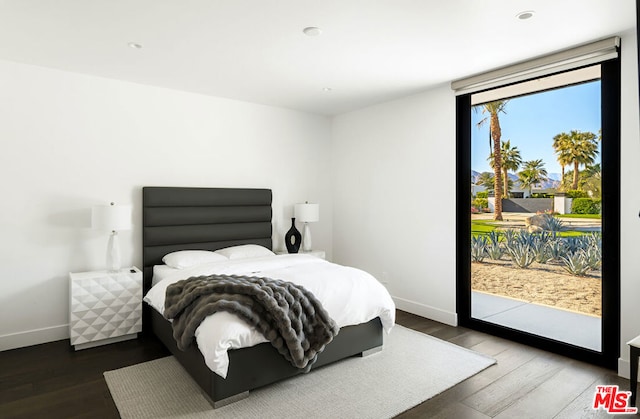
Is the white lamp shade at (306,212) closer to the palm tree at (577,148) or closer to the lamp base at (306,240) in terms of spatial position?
the lamp base at (306,240)

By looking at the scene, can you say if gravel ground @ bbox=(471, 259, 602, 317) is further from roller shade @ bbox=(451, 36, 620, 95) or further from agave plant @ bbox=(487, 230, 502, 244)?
roller shade @ bbox=(451, 36, 620, 95)

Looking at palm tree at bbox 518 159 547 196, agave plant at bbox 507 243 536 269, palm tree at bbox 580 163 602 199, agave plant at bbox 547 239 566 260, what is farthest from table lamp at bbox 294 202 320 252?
palm tree at bbox 580 163 602 199

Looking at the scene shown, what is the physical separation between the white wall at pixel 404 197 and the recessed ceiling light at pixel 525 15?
4.80 ft

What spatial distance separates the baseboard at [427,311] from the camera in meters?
3.99

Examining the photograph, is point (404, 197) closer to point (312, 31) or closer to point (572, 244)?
point (572, 244)

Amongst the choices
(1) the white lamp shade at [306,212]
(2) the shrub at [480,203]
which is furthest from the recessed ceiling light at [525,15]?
(1) the white lamp shade at [306,212]

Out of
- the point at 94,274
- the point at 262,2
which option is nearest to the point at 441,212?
the point at 262,2

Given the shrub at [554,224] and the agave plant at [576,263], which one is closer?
the agave plant at [576,263]

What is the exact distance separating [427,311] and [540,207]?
1572 millimetres

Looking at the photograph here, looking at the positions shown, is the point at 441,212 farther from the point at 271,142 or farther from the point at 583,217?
the point at 271,142

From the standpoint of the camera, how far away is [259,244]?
462 centimetres

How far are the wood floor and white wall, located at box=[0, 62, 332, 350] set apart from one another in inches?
20.5

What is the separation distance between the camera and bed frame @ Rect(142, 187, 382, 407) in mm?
2449

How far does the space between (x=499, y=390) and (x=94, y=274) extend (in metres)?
3.33
